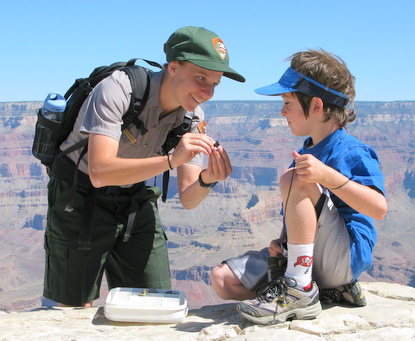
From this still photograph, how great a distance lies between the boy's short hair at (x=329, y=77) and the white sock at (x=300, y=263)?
1.01m

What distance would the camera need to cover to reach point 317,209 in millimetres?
3344

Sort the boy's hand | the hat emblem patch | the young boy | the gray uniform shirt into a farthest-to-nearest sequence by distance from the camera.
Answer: the hat emblem patch < the gray uniform shirt < the young boy < the boy's hand

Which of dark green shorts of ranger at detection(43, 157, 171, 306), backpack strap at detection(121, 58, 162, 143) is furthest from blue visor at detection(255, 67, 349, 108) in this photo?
dark green shorts of ranger at detection(43, 157, 171, 306)

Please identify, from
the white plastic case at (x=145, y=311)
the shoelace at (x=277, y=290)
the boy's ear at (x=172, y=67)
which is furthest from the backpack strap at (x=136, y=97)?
the shoelace at (x=277, y=290)

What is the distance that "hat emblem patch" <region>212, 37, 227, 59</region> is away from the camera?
12.5ft

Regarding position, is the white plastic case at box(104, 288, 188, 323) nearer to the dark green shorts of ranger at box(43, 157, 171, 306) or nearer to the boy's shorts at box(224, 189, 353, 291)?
the boy's shorts at box(224, 189, 353, 291)

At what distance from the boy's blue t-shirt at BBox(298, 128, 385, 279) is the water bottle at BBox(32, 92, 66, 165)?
7.12 ft

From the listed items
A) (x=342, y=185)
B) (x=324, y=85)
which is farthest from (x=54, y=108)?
(x=342, y=185)

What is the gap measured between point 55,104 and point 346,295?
2752 mm

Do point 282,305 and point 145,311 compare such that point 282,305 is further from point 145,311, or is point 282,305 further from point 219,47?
point 219,47

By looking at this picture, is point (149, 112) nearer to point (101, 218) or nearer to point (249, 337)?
point (101, 218)

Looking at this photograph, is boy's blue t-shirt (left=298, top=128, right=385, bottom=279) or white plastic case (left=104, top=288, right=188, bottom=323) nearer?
boy's blue t-shirt (left=298, top=128, right=385, bottom=279)

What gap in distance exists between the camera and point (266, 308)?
3.42 meters

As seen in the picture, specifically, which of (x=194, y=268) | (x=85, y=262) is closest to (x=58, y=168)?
(x=85, y=262)
